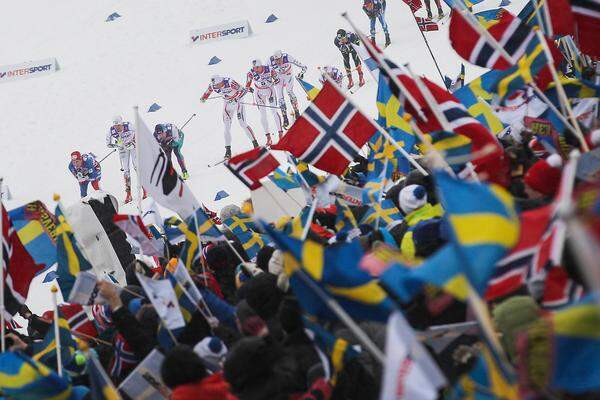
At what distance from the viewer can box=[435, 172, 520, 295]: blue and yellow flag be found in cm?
281

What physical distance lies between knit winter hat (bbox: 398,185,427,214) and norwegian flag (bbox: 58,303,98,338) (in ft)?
7.93

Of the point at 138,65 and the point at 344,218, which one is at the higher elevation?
the point at 138,65

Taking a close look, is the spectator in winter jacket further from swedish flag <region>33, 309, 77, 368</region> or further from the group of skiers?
the group of skiers

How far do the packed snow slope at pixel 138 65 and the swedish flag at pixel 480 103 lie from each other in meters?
8.55

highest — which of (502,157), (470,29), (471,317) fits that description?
(470,29)

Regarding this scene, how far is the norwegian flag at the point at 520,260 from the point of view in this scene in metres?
3.38

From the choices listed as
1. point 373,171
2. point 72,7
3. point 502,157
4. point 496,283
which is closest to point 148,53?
point 72,7

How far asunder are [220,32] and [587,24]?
20.6m

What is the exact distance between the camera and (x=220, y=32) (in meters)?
25.2

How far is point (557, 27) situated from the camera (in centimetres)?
586

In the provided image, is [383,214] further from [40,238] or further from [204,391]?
[204,391]

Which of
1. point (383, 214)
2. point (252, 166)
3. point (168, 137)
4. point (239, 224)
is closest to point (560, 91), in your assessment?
point (383, 214)

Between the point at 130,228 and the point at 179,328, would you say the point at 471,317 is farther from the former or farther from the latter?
the point at 130,228

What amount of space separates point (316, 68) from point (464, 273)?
728 inches
